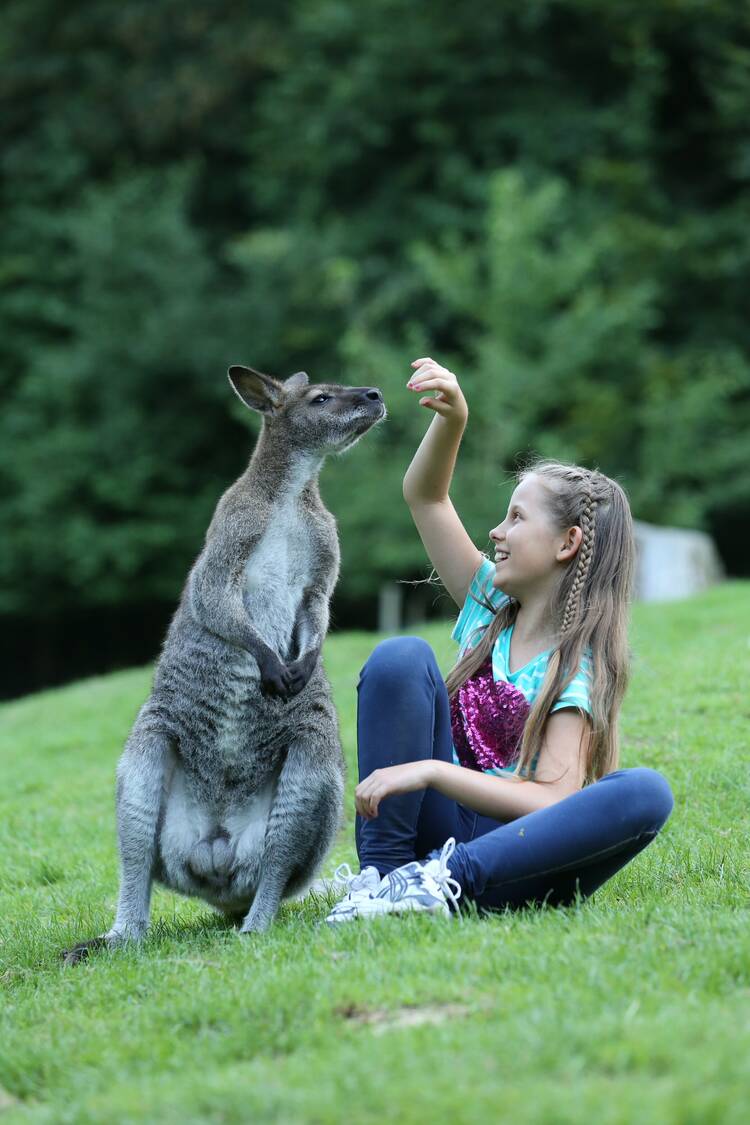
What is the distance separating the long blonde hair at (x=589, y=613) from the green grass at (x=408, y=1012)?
49 centimetres

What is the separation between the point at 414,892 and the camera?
3.70 m

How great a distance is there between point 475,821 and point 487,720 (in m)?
0.31

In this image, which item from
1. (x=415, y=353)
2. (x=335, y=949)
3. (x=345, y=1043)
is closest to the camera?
(x=345, y=1043)

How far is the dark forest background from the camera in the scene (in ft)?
58.5

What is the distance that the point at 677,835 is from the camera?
4.94m

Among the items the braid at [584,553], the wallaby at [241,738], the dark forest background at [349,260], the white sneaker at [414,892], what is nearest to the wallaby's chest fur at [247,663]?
the wallaby at [241,738]

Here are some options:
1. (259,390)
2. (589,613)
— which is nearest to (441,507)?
(589,613)

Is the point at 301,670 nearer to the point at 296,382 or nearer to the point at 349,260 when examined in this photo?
the point at 296,382

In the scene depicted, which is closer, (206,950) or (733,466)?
(206,950)

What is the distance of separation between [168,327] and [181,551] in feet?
10.7

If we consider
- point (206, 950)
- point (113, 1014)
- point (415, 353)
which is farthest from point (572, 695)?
point (415, 353)

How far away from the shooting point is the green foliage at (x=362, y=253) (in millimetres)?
18000

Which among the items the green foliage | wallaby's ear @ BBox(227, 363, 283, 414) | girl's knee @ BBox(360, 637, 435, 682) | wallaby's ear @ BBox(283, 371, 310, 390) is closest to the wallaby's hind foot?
girl's knee @ BBox(360, 637, 435, 682)

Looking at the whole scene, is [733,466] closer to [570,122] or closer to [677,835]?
[570,122]
